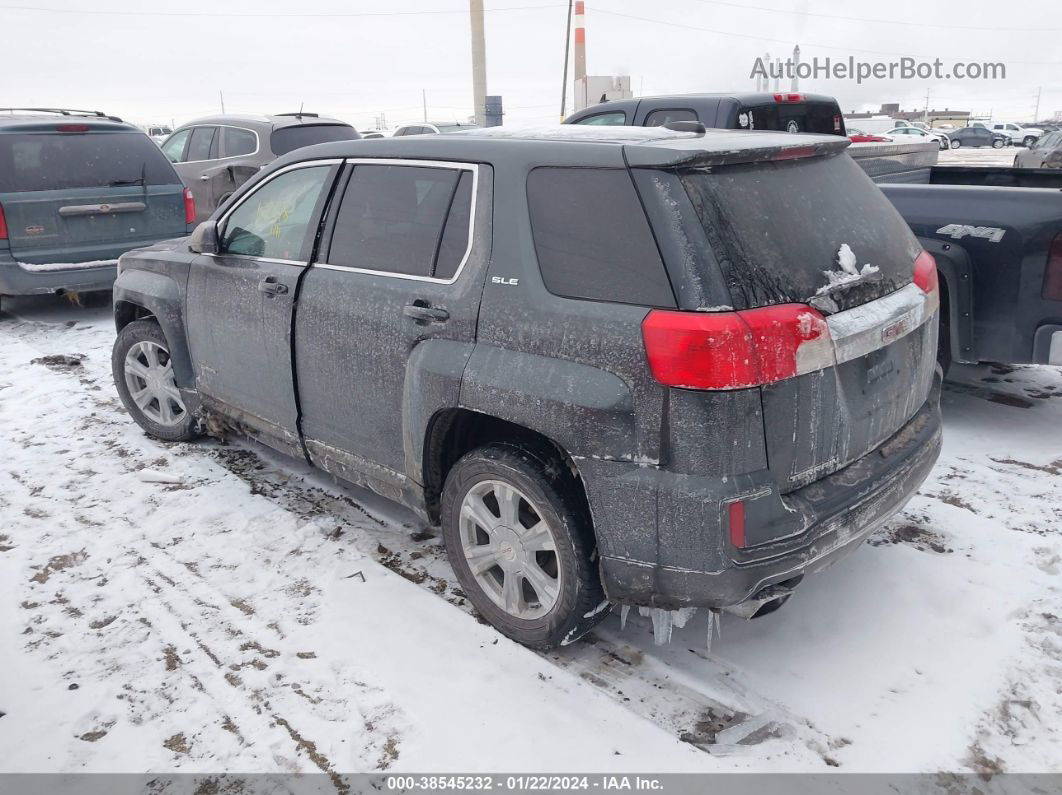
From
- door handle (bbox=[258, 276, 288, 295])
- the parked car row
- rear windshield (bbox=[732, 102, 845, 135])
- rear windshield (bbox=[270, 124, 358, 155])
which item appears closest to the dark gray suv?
rear windshield (bbox=[270, 124, 358, 155])

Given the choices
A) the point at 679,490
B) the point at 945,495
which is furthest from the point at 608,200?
the point at 945,495

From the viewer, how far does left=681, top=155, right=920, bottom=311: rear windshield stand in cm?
261

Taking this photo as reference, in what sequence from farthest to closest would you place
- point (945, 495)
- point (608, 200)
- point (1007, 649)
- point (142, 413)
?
point (142, 413) < point (945, 495) < point (1007, 649) < point (608, 200)

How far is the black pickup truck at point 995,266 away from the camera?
15.2 feet

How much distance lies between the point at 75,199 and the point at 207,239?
3919mm

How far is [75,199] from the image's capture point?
24.2 feet

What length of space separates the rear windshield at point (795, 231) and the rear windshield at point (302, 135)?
8.96 meters

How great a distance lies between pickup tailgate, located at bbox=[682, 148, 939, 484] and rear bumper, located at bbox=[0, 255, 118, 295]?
655cm

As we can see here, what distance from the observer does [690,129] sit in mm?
3234

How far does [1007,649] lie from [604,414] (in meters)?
1.82

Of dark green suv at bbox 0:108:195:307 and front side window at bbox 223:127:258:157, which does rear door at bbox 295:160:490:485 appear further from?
front side window at bbox 223:127:258:157

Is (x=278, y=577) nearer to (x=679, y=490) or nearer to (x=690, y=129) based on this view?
(x=679, y=490)

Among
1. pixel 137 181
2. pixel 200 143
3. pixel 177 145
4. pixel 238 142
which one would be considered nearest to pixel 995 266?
pixel 137 181

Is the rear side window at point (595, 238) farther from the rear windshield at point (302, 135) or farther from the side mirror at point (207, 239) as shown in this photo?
the rear windshield at point (302, 135)
